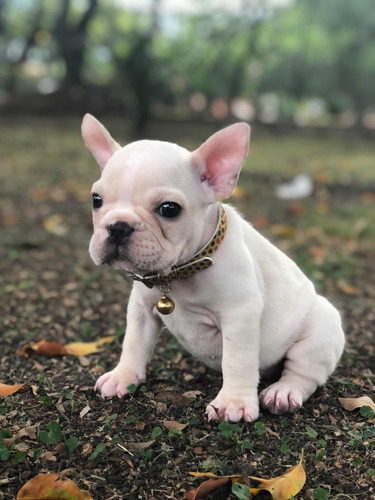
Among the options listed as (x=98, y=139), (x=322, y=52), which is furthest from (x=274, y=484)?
(x=322, y=52)

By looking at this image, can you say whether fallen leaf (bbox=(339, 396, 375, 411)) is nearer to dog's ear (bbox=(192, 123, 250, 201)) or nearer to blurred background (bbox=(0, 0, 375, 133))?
dog's ear (bbox=(192, 123, 250, 201))

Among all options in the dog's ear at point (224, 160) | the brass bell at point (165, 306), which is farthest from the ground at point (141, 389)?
the dog's ear at point (224, 160)

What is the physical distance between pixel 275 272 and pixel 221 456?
0.86 meters

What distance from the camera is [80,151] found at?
12.0 metres

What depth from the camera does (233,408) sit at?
251cm

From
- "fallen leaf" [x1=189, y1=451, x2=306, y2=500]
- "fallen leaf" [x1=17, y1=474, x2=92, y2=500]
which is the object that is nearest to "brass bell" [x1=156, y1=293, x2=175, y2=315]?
"fallen leaf" [x1=189, y1=451, x2=306, y2=500]

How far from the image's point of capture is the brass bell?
2547 mm

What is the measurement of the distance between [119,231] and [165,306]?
48 cm

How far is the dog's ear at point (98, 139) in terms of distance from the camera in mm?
2617

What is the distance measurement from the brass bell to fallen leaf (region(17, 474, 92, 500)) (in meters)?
0.75

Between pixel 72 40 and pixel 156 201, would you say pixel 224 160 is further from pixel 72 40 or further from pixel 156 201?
pixel 72 40

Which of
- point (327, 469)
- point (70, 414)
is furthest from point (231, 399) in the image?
point (70, 414)

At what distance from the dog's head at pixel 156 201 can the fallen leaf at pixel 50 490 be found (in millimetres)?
788

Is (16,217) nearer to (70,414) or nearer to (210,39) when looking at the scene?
(70,414)
